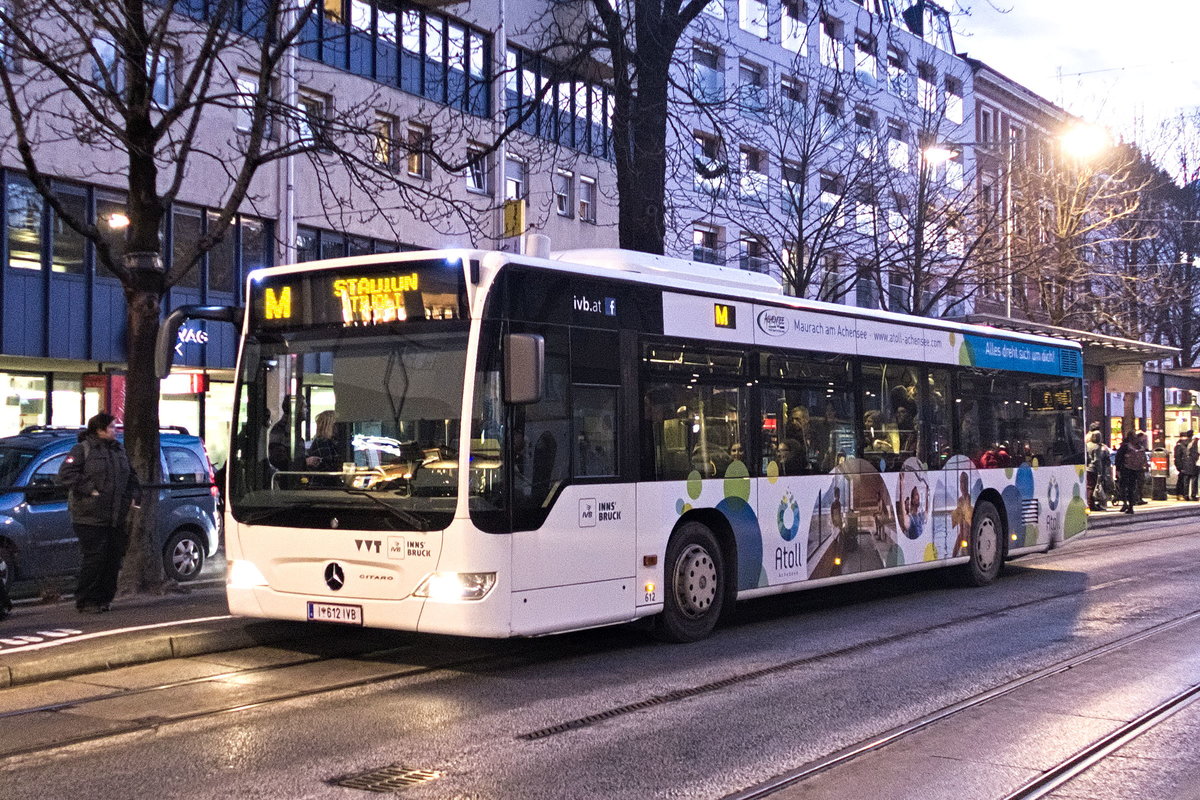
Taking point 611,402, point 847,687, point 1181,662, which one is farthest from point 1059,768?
point 611,402

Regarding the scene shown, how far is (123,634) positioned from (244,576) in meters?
1.01

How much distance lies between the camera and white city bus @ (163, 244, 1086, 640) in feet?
29.2

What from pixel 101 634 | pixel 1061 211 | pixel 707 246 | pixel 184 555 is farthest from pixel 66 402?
pixel 1061 211

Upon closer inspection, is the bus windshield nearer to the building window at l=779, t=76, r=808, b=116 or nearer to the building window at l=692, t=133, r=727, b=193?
the building window at l=692, t=133, r=727, b=193

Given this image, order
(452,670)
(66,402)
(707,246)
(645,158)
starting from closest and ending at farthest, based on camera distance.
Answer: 1. (452,670)
2. (645,158)
3. (66,402)
4. (707,246)

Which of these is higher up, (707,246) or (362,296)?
(707,246)

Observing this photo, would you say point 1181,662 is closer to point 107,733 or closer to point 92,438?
point 107,733

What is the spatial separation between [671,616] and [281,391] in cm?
340

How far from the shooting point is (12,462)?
13453 mm

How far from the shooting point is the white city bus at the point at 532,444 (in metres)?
8.91

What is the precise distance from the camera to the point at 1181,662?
383 inches

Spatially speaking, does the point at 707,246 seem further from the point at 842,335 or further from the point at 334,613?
the point at 334,613

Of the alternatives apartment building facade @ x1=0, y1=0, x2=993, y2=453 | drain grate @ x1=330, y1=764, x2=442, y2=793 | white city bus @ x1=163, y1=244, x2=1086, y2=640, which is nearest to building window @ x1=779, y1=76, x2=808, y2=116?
apartment building facade @ x1=0, y1=0, x2=993, y2=453

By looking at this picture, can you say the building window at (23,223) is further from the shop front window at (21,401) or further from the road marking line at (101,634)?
the road marking line at (101,634)
